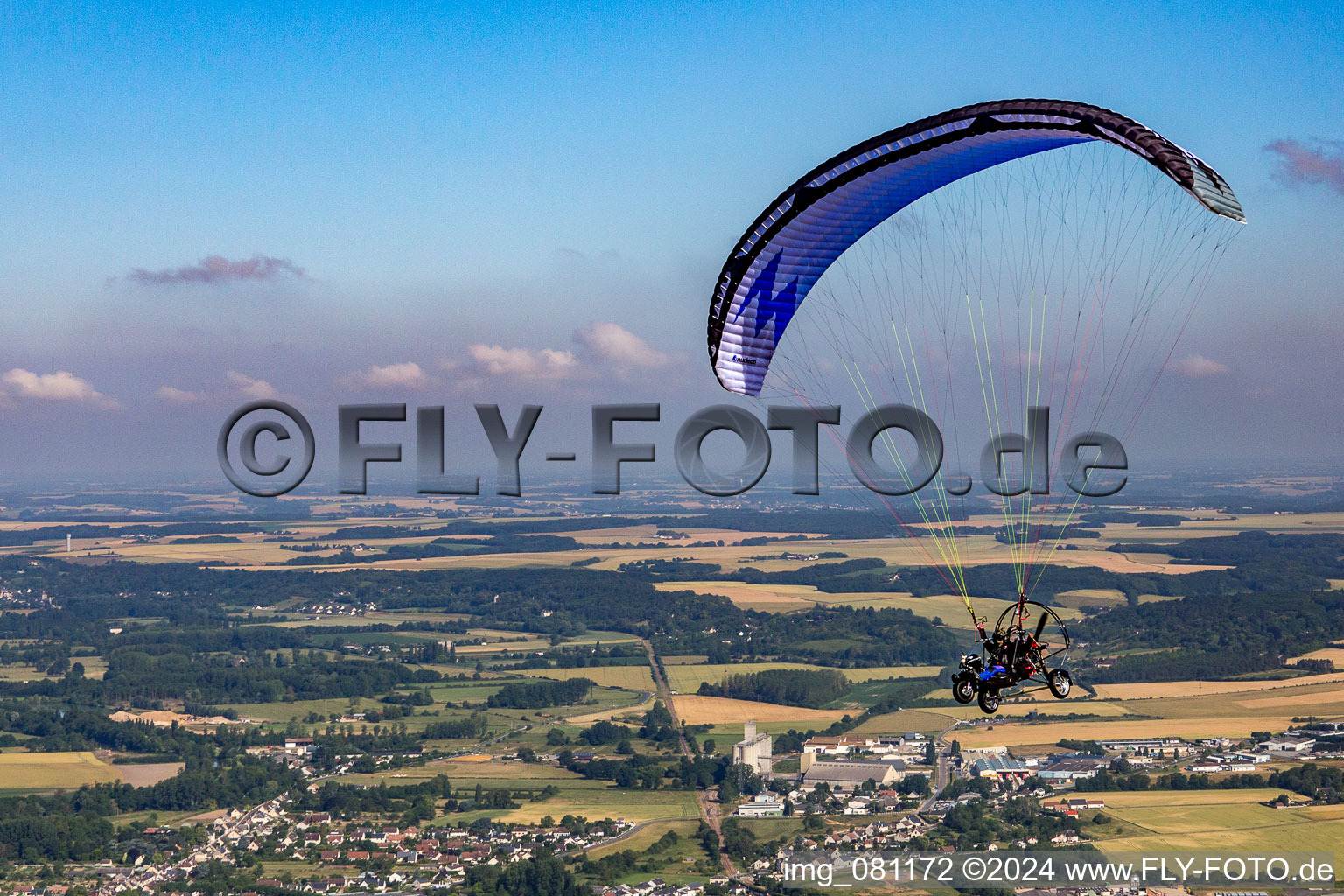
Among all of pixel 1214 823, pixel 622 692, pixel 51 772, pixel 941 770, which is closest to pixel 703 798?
pixel 941 770

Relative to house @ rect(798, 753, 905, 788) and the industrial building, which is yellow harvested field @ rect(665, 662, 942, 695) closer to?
the industrial building

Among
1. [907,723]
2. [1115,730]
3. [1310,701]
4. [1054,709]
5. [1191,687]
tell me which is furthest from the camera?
[1191,687]

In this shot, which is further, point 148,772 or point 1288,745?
point 148,772

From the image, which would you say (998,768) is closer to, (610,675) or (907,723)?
(907,723)

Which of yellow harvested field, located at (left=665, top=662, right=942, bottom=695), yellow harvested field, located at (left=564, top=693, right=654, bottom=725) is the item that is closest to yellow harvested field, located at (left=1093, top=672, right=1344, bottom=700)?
yellow harvested field, located at (left=665, top=662, right=942, bottom=695)

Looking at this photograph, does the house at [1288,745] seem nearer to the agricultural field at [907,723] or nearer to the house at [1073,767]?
the house at [1073,767]
